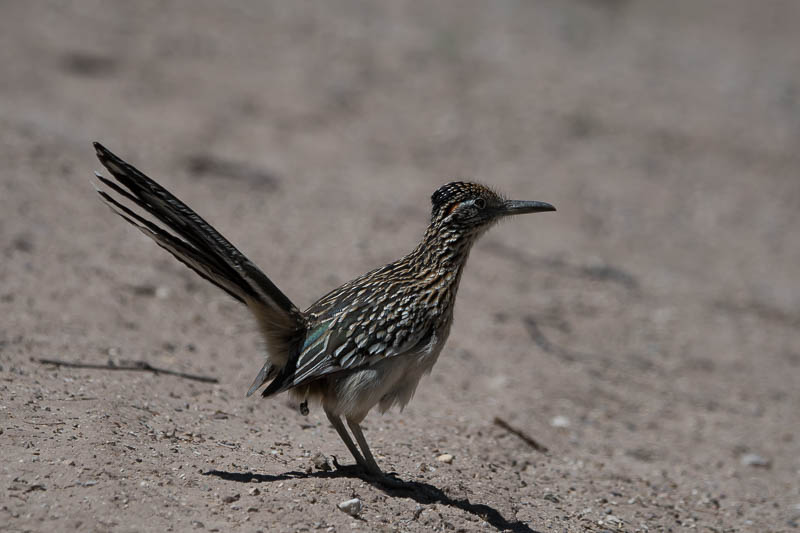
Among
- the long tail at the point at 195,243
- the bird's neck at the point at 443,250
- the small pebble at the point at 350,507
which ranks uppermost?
the bird's neck at the point at 443,250

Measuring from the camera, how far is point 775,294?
11078 millimetres

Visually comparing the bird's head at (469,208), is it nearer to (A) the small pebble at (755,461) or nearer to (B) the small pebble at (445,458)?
(B) the small pebble at (445,458)

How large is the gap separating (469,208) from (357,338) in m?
1.10

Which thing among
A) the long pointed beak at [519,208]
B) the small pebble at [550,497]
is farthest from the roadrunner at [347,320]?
the small pebble at [550,497]

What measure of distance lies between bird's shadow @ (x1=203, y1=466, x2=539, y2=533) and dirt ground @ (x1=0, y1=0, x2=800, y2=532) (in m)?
0.02

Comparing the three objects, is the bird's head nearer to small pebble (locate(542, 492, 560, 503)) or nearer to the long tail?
the long tail

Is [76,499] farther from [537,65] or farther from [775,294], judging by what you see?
[537,65]

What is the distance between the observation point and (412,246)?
33.8 ft

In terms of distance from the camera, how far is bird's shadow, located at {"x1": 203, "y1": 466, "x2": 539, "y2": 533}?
489 cm

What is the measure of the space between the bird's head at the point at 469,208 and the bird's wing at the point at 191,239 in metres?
1.13

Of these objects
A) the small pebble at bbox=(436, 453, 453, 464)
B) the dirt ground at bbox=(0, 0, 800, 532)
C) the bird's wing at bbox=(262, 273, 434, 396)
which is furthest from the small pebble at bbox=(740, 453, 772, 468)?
the bird's wing at bbox=(262, 273, 434, 396)

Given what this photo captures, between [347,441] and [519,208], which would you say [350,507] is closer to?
[347,441]

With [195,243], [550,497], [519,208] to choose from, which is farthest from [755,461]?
[195,243]

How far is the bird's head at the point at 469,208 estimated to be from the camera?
17.8ft
